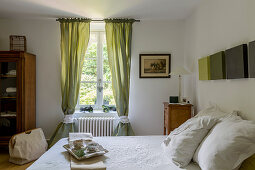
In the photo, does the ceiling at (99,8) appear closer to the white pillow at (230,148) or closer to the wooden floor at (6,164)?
the white pillow at (230,148)

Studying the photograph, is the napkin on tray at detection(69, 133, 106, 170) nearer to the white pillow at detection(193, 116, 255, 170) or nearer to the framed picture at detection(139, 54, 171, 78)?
the white pillow at detection(193, 116, 255, 170)

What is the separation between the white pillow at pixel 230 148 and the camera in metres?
1.37

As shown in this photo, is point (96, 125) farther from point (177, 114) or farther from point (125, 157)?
point (125, 157)

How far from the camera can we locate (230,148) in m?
1.38

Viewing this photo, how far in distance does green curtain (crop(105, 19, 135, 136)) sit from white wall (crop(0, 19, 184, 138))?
0.19 meters

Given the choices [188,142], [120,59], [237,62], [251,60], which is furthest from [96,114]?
[251,60]

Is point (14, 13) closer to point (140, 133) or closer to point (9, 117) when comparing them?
point (9, 117)

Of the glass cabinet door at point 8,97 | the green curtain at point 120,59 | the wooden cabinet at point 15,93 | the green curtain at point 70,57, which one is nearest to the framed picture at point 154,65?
the green curtain at point 120,59

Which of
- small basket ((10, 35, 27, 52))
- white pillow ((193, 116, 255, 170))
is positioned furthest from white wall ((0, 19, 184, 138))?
white pillow ((193, 116, 255, 170))

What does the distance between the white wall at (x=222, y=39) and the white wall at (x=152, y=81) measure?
337 mm

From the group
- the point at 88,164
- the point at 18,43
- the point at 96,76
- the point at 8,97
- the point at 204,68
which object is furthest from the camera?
the point at 96,76

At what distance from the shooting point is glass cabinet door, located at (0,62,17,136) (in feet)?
11.9

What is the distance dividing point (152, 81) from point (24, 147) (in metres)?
2.41

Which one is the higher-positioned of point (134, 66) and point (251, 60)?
point (134, 66)
